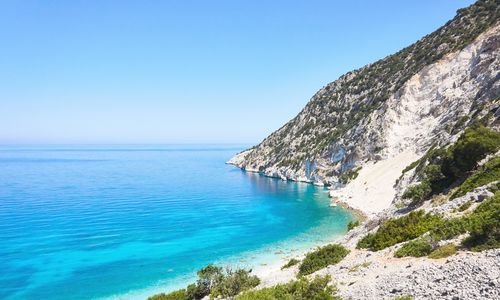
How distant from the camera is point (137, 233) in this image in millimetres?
47594

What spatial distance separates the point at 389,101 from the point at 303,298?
7476 centimetres

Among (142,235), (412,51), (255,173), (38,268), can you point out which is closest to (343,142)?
(412,51)

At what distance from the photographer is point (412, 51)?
101 meters

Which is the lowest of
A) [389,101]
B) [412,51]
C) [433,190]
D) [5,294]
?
[5,294]

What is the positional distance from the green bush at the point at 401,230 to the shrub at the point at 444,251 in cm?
421

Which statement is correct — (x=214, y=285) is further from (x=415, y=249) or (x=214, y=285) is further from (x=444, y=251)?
(x=444, y=251)

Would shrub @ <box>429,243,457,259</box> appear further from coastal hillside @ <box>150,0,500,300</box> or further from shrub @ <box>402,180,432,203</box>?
shrub @ <box>402,180,432,203</box>

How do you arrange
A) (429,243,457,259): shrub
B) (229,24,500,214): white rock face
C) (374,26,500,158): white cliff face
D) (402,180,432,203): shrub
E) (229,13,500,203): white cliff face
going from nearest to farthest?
(429,243,457,259): shrub < (402,180,432,203): shrub < (229,24,500,214): white rock face < (374,26,500,158): white cliff face < (229,13,500,203): white cliff face

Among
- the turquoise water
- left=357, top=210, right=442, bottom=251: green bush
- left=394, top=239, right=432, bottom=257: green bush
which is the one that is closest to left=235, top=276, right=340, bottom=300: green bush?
left=394, top=239, right=432, bottom=257: green bush

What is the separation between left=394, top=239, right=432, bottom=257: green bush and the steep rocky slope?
95.8 feet

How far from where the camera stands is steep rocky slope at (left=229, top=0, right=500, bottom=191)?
6028 centimetres

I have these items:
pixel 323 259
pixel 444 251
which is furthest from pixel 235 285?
pixel 444 251

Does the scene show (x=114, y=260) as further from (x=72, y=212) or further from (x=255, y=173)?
(x=255, y=173)

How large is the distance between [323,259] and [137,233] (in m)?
34.0
